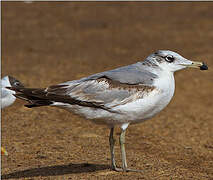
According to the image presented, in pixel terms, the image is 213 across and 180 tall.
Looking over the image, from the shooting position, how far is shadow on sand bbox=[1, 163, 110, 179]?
5948 millimetres

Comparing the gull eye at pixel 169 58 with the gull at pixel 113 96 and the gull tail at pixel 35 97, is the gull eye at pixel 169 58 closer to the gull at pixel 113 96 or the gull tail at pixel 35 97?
the gull at pixel 113 96

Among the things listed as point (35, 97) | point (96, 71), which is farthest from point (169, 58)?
point (96, 71)

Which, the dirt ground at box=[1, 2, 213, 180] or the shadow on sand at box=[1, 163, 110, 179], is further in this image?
the dirt ground at box=[1, 2, 213, 180]

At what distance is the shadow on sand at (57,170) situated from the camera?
5.95 m

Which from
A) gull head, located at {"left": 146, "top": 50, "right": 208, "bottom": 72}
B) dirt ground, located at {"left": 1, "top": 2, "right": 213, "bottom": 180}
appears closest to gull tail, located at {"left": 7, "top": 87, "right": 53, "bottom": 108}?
dirt ground, located at {"left": 1, "top": 2, "right": 213, "bottom": 180}

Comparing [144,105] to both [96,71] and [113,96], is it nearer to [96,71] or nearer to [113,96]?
[113,96]

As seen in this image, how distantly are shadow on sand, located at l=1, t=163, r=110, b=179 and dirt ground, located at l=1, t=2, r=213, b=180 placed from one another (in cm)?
1

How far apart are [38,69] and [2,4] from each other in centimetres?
941

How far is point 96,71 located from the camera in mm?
12297

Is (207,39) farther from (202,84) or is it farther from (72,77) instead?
(72,77)

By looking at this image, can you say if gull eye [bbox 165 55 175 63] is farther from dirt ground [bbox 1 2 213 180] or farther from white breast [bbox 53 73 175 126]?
dirt ground [bbox 1 2 213 180]

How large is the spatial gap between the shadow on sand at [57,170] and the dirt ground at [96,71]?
0.01 metres

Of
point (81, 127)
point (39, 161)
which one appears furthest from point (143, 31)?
point (39, 161)

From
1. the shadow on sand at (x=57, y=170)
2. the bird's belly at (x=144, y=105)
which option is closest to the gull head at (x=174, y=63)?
the bird's belly at (x=144, y=105)
